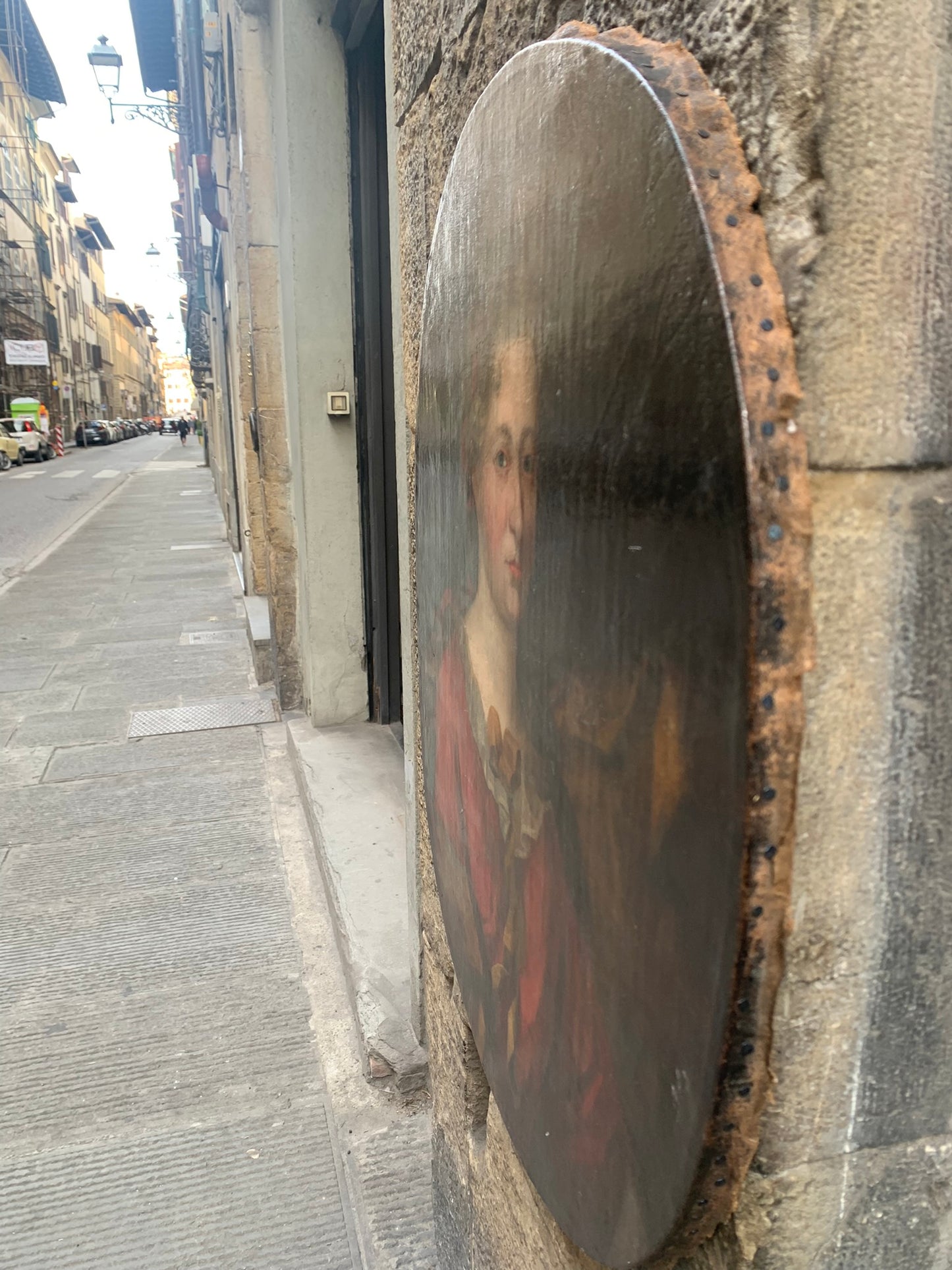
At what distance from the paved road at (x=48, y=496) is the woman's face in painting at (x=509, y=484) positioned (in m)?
10.1

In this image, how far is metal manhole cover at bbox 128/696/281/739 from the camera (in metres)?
5.36

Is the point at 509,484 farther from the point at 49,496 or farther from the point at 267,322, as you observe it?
the point at 49,496

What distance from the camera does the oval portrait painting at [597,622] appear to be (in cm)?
63

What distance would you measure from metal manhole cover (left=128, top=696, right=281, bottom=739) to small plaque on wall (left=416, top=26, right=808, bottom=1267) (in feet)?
14.8

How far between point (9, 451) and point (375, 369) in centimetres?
3347

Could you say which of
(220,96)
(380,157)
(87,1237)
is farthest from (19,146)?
(87,1237)

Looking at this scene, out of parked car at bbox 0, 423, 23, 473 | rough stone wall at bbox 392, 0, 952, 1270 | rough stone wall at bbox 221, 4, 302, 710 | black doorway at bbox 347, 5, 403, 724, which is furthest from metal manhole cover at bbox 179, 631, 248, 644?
parked car at bbox 0, 423, 23, 473

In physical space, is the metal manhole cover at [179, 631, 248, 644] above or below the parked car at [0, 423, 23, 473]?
below

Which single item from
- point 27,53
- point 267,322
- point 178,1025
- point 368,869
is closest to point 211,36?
point 267,322

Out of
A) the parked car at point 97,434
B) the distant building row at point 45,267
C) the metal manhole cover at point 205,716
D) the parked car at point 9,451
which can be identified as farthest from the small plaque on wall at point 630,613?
the parked car at point 97,434

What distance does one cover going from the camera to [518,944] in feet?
3.54

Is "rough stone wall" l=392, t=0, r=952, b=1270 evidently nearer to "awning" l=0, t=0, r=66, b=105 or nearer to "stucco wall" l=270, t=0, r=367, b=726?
"stucco wall" l=270, t=0, r=367, b=726

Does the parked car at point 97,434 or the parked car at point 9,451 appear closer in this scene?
the parked car at point 9,451

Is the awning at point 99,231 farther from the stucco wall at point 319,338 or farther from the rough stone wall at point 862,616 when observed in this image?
the rough stone wall at point 862,616
